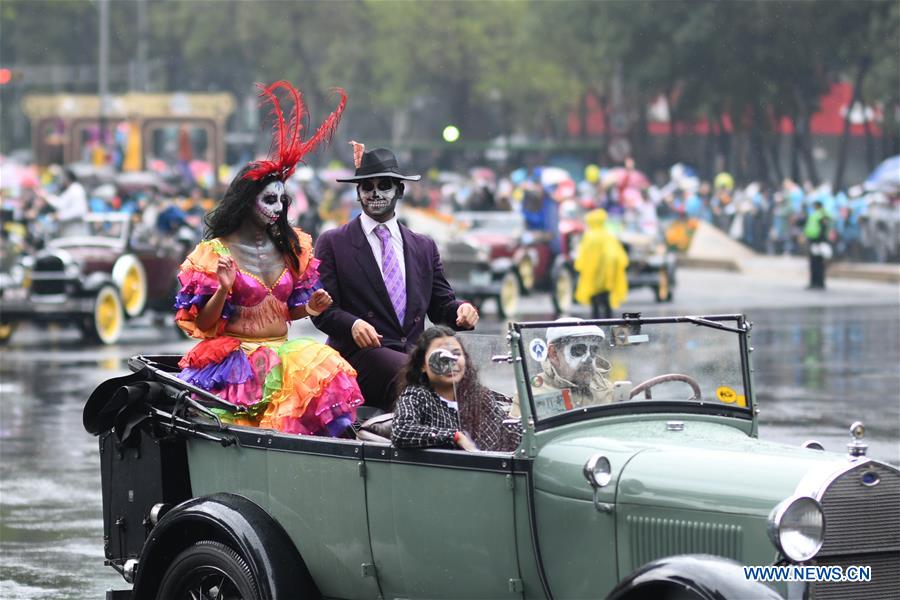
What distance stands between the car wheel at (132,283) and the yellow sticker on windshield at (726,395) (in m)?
17.0

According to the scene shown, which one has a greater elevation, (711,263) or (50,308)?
(50,308)

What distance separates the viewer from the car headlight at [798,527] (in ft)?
14.7

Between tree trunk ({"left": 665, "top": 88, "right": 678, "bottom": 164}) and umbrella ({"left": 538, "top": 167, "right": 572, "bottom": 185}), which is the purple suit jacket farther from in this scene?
tree trunk ({"left": 665, "top": 88, "right": 678, "bottom": 164})

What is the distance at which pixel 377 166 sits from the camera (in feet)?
22.1

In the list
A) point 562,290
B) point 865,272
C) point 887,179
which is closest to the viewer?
point 562,290

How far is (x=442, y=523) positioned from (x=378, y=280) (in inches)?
68.3

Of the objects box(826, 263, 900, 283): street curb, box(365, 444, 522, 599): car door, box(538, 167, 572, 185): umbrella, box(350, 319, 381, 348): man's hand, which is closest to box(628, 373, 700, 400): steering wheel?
box(365, 444, 522, 599): car door

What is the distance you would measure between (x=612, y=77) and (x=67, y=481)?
53.3 meters

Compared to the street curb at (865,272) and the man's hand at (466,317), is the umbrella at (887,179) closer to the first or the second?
the street curb at (865,272)

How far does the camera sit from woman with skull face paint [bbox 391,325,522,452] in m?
5.63

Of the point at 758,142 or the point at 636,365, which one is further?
the point at 758,142

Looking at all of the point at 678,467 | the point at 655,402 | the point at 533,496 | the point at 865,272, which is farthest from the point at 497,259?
the point at 678,467

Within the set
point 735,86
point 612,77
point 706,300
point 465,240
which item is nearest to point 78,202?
point 465,240

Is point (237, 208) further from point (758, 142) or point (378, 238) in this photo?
point (758, 142)
